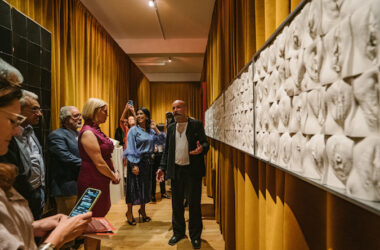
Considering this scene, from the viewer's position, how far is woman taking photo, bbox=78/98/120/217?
1.84 m

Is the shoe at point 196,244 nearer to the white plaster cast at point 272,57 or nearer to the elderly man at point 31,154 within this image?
the elderly man at point 31,154

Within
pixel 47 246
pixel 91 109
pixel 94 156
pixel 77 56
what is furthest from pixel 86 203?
pixel 77 56

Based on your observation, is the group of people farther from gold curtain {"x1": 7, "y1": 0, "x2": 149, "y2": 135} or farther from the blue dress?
gold curtain {"x1": 7, "y1": 0, "x2": 149, "y2": 135}

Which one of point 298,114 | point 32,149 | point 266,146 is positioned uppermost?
point 298,114

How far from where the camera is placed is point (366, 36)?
1.25 ft

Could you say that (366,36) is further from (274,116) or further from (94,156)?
(94,156)

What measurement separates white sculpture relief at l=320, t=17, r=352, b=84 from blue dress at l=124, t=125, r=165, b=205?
2678 mm

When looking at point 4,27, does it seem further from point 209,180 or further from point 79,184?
point 209,180

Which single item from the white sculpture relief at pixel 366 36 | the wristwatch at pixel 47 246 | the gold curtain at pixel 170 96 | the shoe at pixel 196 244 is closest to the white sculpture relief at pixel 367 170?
the white sculpture relief at pixel 366 36

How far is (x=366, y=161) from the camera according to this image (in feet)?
1.26

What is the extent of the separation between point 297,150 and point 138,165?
2.57m

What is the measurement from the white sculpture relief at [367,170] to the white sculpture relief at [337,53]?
14 cm

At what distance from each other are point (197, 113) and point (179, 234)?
691cm

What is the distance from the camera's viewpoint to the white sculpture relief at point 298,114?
2.01 feet
